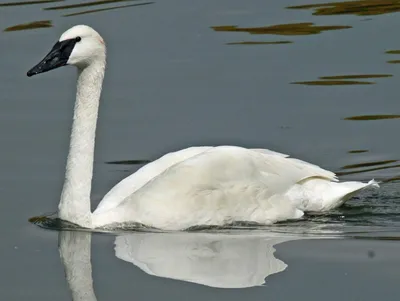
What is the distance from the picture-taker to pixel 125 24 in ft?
51.9

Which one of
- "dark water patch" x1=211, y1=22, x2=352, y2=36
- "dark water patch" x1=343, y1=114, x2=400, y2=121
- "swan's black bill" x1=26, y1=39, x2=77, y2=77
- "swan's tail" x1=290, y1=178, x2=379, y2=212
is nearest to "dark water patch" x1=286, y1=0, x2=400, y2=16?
"dark water patch" x1=211, y1=22, x2=352, y2=36

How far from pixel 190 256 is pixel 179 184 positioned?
93cm

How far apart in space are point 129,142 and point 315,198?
2.28 m

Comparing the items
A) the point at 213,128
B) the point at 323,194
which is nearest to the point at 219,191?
the point at 323,194

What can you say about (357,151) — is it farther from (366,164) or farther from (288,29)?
(288,29)

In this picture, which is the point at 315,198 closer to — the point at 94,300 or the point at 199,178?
the point at 199,178

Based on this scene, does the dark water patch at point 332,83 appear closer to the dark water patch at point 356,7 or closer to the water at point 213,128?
the water at point 213,128

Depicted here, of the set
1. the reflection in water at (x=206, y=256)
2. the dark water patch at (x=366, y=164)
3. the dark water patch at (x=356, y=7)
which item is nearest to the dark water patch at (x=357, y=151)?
A: the dark water patch at (x=366, y=164)

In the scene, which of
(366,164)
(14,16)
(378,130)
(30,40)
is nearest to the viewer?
(366,164)

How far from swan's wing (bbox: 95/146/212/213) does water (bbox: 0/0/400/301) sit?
0.37 metres

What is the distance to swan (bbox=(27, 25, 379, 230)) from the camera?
9859 mm

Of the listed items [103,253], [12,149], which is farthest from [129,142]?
[103,253]

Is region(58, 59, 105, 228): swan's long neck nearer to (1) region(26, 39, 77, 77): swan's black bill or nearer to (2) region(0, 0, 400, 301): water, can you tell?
(1) region(26, 39, 77, 77): swan's black bill

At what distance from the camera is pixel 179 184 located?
9898mm
